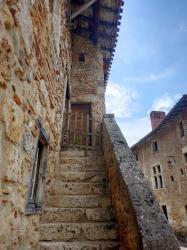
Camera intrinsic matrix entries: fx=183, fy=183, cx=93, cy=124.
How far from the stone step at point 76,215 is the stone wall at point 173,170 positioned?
8.86m

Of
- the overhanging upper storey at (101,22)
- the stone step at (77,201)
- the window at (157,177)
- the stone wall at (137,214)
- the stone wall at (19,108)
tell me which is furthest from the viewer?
the window at (157,177)

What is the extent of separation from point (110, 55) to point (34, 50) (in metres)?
7.07

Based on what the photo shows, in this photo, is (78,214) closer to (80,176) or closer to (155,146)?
(80,176)

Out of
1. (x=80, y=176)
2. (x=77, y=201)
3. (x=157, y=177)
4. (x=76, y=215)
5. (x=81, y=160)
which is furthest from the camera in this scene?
(x=157, y=177)

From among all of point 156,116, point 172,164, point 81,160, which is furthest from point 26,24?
point 156,116

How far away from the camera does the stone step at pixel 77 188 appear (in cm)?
322

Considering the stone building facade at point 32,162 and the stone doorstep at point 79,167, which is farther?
the stone doorstep at point 79,167

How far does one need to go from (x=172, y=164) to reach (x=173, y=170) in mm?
350

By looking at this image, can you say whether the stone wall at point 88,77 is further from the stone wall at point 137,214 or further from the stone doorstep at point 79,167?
the stone wall at point 137,214

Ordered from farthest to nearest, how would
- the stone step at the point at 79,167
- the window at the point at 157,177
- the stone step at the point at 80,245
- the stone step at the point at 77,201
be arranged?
the window at the point at 157,177 → the stone step at the point at 79,167 → the stone step at the point at 77,201 → the stone step at the point at 80,245

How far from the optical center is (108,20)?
6.97 metres

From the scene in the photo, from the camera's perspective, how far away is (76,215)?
2.68 m

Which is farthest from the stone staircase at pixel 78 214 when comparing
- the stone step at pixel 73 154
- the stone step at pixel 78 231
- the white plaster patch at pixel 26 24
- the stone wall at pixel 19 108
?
the white plaster patch at pixel 26 24

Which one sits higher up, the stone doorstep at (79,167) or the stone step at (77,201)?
the stone doorstep at (79,167)
